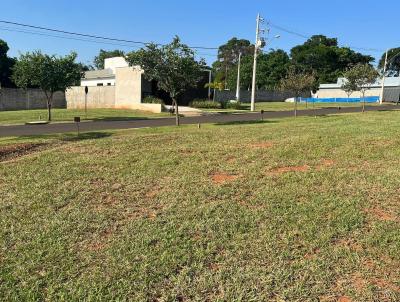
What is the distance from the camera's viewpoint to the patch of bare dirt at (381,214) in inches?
211

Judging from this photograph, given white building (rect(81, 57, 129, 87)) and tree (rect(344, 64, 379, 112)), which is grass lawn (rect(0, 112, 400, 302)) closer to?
tree (rect(344, 64, 379, 112))

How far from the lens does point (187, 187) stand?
22.5 feet

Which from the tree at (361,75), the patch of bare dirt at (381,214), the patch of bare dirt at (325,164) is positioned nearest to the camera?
the patch of bare dirt at (381,214)

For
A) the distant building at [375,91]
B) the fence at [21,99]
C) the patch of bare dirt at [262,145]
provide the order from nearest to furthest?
the patch of bare dirt at [262,145] < the fence at [21,99] < the distant building at [375,91]

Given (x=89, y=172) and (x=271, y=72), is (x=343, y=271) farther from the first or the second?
(x=271, y=72)

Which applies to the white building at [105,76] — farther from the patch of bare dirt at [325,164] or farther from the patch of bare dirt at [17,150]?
the patch of bare dirt at [325,164]

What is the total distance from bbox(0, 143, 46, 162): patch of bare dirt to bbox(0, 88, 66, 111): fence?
33604mm

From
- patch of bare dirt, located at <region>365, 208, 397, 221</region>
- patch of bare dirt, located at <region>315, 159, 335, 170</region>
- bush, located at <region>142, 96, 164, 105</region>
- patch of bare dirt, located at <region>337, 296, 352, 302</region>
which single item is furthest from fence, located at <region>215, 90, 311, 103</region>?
patch of bare dirt, located at <region>337, 296, 352, 302</region>

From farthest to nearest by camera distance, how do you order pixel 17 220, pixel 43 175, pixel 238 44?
pixel 238 44 → pixel 43 175 → pixel 17 220

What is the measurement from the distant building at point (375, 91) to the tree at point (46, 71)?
5023 cm

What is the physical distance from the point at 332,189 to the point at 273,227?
190 cm

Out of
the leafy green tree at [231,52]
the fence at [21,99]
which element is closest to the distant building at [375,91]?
the fence at [21,99]

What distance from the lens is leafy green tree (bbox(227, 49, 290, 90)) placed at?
8150 centimetres

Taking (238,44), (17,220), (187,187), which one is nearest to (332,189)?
(187,187)
